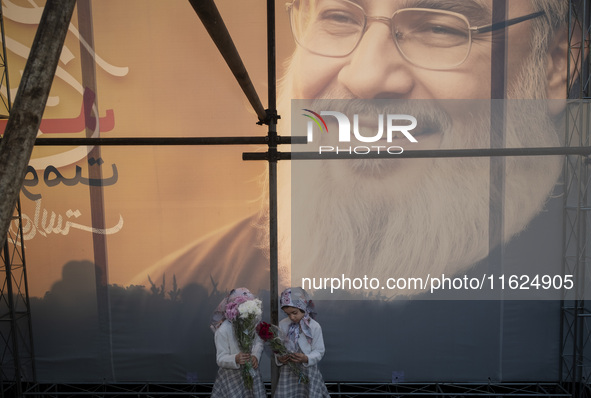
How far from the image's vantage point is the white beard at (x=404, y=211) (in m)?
3.83

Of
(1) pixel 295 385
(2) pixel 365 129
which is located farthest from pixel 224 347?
(2) pixel 365 129

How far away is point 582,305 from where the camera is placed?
3773 mm

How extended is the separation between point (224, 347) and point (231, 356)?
0.30 ft

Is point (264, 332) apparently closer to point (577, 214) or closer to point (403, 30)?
point (403, 30)

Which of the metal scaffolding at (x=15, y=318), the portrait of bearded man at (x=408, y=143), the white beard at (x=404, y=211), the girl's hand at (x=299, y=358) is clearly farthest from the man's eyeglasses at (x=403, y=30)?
the metal scaffolding at (x=15, y=318)

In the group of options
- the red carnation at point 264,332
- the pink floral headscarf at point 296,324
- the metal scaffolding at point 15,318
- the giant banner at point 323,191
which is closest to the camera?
the red carnation at point 264,332

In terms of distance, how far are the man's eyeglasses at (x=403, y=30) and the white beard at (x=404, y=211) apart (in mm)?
705

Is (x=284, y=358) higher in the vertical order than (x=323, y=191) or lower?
lower

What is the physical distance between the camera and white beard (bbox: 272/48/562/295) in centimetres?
383

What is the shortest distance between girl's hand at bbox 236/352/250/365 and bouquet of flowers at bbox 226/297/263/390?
0.10 ft

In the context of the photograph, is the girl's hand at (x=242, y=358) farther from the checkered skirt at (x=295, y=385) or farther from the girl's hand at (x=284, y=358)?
the checkered skirt at (x=295, y=385)

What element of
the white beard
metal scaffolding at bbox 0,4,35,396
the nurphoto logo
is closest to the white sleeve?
the white beard

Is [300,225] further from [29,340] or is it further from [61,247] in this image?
[29,340]

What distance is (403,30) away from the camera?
3.78m
